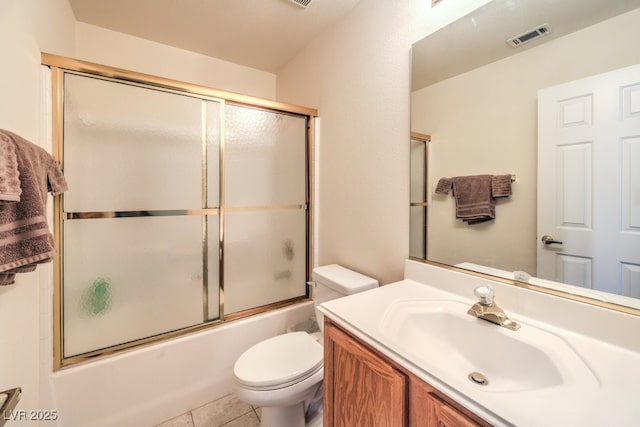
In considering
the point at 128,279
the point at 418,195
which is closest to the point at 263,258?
the point at 128,279

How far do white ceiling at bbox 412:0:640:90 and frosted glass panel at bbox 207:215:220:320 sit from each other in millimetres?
1351

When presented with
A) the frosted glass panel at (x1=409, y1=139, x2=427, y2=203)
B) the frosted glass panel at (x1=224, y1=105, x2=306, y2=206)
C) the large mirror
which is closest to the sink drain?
the large mirror

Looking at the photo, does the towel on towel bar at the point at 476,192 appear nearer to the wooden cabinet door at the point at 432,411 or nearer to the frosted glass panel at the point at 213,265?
the wooden cabinet door at the point at 432,411

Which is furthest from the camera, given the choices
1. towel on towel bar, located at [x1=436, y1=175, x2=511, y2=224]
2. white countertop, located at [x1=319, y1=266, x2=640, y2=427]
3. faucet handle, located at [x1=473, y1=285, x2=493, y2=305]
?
towel on towel bar, located at [x1=436, y1=175, x2=511, y2=224]

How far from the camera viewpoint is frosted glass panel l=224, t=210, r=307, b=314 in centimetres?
171

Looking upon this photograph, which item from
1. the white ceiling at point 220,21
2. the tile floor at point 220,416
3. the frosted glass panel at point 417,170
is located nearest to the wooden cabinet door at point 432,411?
the frosted glass panel at point 417,170

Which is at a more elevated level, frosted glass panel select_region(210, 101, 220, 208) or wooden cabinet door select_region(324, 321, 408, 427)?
frosted glass panel select_region(210, 101, 220, 208)

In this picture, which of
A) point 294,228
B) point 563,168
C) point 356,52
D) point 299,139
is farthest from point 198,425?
point 356,52

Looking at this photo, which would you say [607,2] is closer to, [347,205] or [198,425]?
[347,205]

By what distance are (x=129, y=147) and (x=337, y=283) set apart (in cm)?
132

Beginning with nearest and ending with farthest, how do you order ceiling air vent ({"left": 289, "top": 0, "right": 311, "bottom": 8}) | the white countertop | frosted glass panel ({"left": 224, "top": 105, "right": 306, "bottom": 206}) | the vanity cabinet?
the white countertop → the vanity cabinet → ceiling air vent ({"left": 289, "top": 0, "right": 311, "bottom": 8}) → frosted glass panel ({"left": 224, "top": 105, "right": 306, "bottom": 206})

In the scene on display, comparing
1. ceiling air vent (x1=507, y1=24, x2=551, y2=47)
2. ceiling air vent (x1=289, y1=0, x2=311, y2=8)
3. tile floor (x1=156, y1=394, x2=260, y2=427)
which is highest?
ceiling air vent (x1=289, y1=0, x2=311, y2=8)

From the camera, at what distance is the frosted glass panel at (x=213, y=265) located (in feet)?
5.32

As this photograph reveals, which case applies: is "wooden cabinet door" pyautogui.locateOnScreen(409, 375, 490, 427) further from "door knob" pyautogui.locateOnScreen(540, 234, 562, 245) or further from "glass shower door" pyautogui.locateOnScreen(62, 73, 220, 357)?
"glass shower door" pyautogui.locateOnScreen(62, 73, 220, 357)
